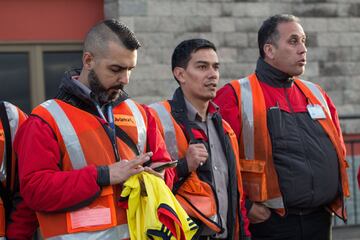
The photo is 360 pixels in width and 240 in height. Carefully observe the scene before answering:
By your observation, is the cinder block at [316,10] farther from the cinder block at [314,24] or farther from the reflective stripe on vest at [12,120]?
the reflective stripe on vest at [12,120]

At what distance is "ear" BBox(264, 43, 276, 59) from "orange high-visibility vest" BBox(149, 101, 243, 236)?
2.46 feet

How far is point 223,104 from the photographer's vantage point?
17.1 feet

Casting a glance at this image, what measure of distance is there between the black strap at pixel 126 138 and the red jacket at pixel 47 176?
0.26 meters

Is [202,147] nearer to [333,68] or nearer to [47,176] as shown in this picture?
[47,176]

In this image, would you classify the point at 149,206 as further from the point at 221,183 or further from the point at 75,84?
the point at 221,183

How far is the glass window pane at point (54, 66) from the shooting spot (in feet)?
30.6

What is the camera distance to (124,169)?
364 cm

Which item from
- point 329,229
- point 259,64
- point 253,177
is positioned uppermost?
point 259,64

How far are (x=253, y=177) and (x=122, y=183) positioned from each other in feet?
5.11

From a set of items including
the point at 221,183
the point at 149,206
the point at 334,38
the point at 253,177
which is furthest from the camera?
the point at 334,38

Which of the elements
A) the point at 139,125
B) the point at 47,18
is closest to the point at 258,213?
the point at 139,125

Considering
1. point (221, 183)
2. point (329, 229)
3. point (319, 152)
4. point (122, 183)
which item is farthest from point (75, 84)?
point (329, 229)

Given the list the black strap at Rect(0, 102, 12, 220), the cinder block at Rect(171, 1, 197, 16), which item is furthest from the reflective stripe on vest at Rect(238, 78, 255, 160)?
the cinder block at Rect(171, 1, 197, 16)

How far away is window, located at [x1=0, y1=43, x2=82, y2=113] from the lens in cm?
917
